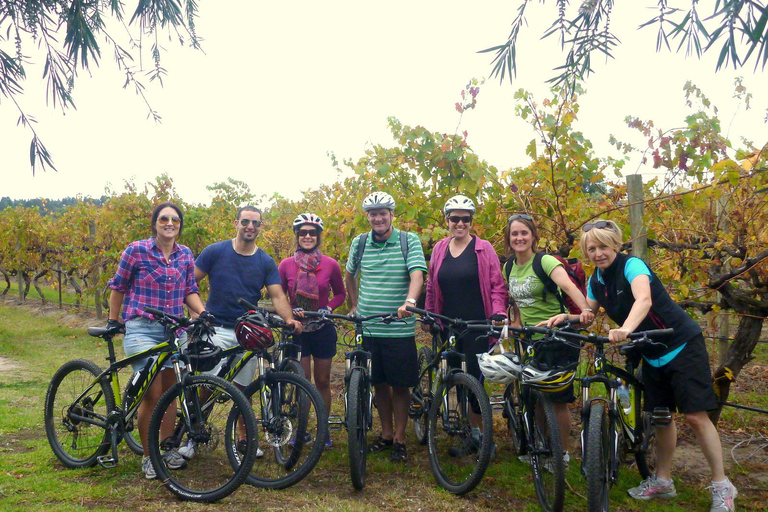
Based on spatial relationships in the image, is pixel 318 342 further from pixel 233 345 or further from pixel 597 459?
pixel 597 459

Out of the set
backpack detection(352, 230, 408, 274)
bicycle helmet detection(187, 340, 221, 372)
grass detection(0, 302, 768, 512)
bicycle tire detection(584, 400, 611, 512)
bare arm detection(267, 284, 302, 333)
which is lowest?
grass detection(0, 302, 768, 512)

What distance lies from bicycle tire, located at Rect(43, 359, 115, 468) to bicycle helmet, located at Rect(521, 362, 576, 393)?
2.72 m

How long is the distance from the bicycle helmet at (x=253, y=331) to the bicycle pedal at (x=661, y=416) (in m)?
2.34

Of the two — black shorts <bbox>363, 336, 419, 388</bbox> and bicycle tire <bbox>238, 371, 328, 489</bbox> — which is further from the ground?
black shorts <bbox>363, 336, 419, 388</bbox>

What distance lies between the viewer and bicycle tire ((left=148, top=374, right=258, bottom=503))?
3439mm

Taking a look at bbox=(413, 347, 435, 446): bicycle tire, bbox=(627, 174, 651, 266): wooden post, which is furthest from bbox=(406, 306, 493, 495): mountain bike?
bbox=(627, 174, 651, 266): wooden post

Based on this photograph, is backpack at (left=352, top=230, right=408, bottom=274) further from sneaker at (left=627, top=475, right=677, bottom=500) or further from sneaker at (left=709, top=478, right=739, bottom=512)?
sneaker at (left=709, top=478, right=739, bottom=512)

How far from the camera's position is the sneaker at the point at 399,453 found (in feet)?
14.1

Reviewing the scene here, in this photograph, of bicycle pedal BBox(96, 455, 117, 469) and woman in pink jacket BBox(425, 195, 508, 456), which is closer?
bicycle pedal BBox(96, 455, 117, 469)

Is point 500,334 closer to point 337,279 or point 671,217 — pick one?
point 337,279

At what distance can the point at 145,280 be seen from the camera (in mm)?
3941

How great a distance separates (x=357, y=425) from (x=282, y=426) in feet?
1.53

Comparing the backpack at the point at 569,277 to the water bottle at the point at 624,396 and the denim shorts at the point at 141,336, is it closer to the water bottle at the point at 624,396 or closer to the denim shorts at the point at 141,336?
the water bottle at the point at 624,396

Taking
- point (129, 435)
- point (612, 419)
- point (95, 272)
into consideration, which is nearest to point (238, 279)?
point (129, 435)
